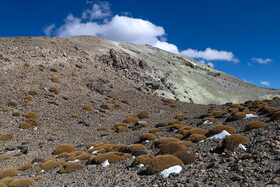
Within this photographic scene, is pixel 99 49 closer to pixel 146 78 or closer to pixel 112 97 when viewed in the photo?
pixel 146 78

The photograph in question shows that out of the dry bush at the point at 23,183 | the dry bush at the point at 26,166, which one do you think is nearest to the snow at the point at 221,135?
the dry bush at the point at 23,183

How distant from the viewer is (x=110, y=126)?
31.7 meters

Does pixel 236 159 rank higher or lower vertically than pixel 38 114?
lower

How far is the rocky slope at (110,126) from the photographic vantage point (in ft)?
34.6

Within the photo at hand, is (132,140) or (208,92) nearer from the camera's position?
(132,140)

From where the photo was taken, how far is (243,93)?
79438mm

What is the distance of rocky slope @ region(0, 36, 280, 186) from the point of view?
1055 centimetres

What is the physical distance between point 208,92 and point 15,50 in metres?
60.3

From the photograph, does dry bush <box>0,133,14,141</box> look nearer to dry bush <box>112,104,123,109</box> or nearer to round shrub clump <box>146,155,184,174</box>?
dry bush <box>112,104,123,109</box>

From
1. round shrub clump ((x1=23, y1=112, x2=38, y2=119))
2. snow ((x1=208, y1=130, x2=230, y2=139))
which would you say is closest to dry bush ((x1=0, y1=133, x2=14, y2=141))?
round shrub clump ((x1=23, y1=112, x2=38, y2=119))

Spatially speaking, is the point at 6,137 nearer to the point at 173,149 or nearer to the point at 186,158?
the point at 173,149

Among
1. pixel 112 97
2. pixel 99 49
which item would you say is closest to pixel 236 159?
pixel 112 97

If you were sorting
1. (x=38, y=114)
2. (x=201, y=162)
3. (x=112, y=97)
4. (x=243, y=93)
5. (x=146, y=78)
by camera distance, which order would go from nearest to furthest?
(x=201, y=162) → (x=38, y=114) → (x=112, y=97) → (x=146, y=78) → (x=243, y=93)

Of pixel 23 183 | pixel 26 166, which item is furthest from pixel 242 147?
pixel 26 166
